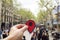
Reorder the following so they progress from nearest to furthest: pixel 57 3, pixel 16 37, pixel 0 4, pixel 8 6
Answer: pixel 16 37
pixel 57 3
pixel 8 6
pixel 0 4

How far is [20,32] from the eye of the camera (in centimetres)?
57

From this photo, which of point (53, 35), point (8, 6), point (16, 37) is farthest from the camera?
point (8, 6)

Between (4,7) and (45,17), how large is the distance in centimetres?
347

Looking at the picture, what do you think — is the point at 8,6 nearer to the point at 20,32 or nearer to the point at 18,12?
the point at 18,12

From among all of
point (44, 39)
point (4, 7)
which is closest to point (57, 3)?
point (4, 7)

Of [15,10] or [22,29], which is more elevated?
→ [22,29]

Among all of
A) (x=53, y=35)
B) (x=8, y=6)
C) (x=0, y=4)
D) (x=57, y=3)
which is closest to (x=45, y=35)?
(x=53, y=35)

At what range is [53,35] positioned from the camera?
12125 mm

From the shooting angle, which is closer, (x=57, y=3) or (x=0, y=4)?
(x=57, y=3)

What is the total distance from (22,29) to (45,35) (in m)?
5.32

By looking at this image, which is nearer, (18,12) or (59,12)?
(18,12)

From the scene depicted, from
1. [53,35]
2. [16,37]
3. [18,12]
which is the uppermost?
[16,37]

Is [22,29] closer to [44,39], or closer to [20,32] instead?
[20,32]

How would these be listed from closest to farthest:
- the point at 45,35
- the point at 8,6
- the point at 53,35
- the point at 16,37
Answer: the point at 16,37, the point at 45,35, the point at 53,35, the point at 8,6
